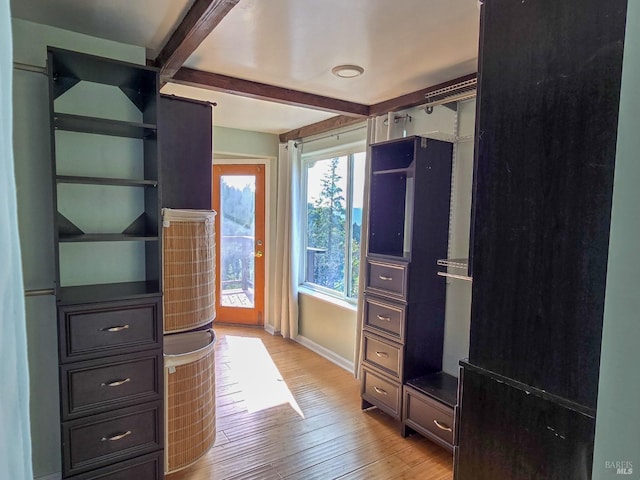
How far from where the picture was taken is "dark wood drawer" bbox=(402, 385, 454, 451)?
2.27m

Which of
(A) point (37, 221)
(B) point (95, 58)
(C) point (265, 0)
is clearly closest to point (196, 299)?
(A) point (37, 221)

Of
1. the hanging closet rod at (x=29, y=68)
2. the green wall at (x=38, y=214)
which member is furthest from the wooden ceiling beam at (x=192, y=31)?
the hanging closet rod at (x=29, y=68)

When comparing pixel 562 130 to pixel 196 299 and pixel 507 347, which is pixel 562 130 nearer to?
pixel 507 347

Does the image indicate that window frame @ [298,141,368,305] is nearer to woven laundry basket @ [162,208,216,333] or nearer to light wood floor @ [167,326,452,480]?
light wood floor @ [167,326,452,480]

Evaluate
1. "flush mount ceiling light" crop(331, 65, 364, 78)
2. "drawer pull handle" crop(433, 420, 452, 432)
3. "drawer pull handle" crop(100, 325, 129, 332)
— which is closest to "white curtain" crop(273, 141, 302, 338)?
"flush mount ceiling light" crop(331, 65, 364, 78)

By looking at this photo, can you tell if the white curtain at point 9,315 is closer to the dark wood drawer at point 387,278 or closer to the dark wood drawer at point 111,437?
the dark wood drawer at point 111,437

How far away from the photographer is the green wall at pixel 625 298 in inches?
23.7

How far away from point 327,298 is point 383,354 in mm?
1396

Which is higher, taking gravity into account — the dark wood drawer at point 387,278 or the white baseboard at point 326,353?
the dark wood drawer at point 387,278

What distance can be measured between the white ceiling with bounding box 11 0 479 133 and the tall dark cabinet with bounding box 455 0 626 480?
0.98 m

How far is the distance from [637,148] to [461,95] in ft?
6.47

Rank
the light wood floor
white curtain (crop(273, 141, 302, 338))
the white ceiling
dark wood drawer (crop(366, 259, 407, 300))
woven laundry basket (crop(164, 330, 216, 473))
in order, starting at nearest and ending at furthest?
the white ceiling
woven laundry basket (crop(164, 330, 216, 473))
the light wood floor
dark wood drawer (crop(366, 259, 407, 300))
white curtain (crop(273, 141, 302, 338))

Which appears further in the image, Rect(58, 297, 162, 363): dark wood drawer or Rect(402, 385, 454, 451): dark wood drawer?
Rect(402, 385, 454, 451): dark wood drawer

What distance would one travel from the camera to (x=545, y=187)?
0.77m
